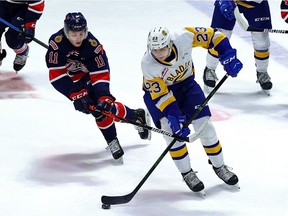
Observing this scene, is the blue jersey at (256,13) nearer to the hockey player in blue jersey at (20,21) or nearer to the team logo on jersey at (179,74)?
the hockey player in blue jersey at (20,21)

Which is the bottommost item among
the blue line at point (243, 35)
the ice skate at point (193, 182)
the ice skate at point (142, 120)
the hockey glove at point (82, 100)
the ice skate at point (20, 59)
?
the blue line at point (243, 35)

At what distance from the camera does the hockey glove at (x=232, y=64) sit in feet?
14.7

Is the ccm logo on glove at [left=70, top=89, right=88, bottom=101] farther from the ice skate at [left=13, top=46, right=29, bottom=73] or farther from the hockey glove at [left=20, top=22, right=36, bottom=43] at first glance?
the ice skate at [left=13, top=46, right=29, bottom=73]

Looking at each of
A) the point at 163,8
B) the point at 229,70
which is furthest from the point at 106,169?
the point at 163,8

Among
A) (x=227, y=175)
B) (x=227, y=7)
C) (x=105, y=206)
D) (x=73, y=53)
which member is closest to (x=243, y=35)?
(x=227, y=7)

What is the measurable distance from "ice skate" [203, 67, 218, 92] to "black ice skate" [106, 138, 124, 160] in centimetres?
125

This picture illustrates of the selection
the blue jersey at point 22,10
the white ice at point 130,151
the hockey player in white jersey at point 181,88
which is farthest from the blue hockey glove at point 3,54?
the hockey player in white jersey at point 181,88

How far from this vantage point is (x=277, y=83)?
6.25 m

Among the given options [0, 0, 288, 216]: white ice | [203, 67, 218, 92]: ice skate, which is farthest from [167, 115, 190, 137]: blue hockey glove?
[203, 67, 218, 92]: ice skate

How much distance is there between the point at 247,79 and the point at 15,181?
2.24 metres

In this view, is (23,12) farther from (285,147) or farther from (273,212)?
(273,212)

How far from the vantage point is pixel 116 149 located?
16.3ft

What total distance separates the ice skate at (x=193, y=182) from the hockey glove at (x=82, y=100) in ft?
2.11

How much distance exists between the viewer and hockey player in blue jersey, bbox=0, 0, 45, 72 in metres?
6.16
